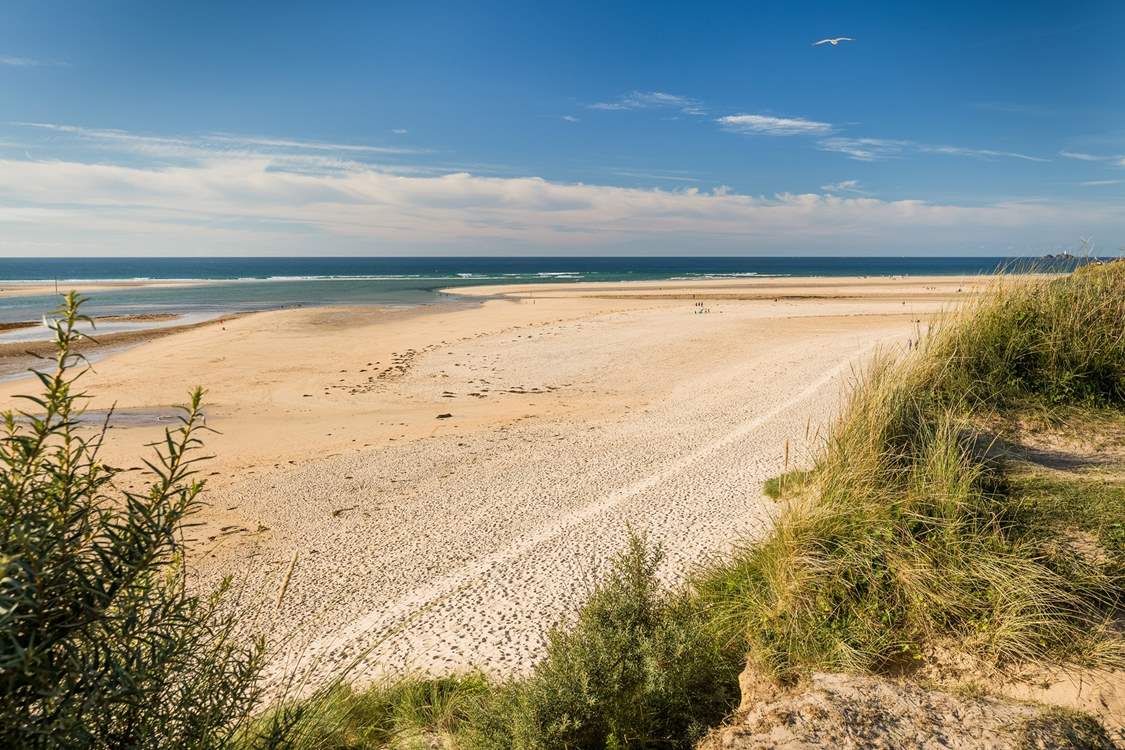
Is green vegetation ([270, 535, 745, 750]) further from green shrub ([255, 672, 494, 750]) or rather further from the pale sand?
the pale sand

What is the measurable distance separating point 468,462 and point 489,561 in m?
3.66

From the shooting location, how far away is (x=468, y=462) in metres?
10.4

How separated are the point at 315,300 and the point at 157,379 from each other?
3289 centimetres

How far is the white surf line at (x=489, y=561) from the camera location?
560cm

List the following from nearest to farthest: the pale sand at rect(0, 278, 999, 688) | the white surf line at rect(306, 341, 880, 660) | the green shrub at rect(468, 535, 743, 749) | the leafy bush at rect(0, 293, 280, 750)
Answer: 1. the leafy bush at rect(0, 293, 280, 750)
2. the green shrub at rect(468, 535, 743, 749)
3. the white surf line at rect(306, 341, 880, 660)
4. the pale sand at rect(0, 278, 999, 688)

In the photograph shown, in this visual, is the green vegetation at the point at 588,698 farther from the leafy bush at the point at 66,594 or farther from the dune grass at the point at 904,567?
the leafy bush at the point at 66,594

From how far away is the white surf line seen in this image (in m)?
5.60

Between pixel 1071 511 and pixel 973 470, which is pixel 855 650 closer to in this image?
pixel 973 470

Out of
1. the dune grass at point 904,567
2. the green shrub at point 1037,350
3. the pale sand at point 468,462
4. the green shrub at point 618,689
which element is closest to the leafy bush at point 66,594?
the green shrub at point 618,689

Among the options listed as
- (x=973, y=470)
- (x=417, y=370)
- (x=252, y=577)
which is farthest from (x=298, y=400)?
(x=973, y=470)

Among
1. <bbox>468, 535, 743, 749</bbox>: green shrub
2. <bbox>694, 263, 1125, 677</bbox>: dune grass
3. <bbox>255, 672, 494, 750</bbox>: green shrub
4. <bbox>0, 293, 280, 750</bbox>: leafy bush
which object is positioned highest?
<bbox>0, 293, 280, 750</bbox>: leafy bush

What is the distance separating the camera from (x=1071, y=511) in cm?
548

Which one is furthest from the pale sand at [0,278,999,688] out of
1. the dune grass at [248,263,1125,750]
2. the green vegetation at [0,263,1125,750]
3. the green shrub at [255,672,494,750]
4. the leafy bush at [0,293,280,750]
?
the leafy bush at [0,293,280,750]

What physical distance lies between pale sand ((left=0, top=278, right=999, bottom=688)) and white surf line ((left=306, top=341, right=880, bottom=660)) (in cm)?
3
